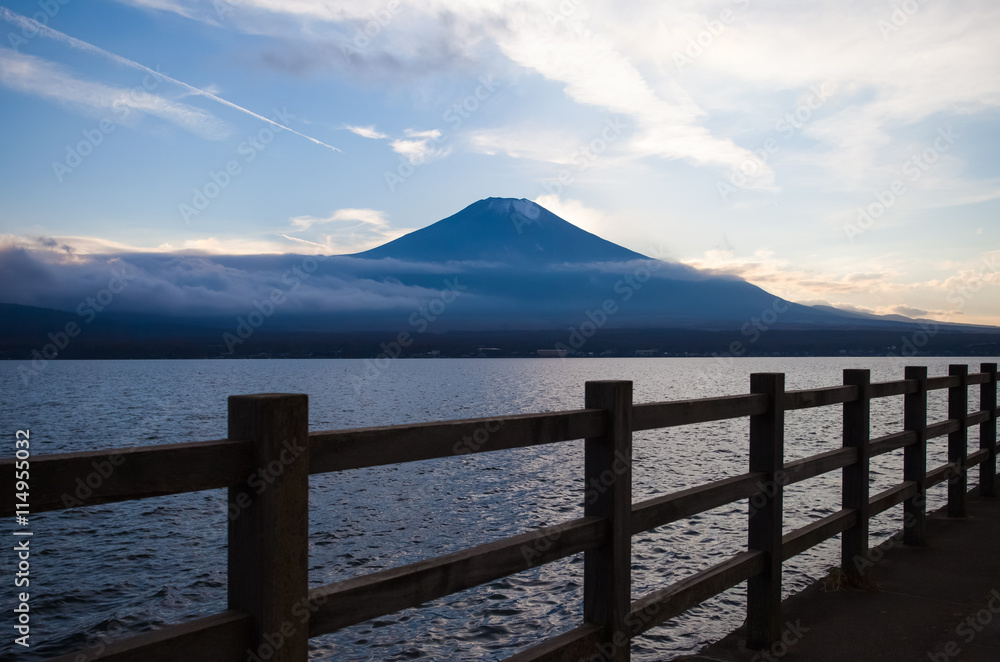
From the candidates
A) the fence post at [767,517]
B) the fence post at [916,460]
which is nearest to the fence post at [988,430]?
the fence post at [916,460]

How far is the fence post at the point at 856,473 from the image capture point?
5.79m

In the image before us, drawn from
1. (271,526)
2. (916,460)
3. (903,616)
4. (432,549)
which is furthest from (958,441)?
(432,549)

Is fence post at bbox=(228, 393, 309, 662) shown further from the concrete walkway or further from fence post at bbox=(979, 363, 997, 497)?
fence post at bbox=(979, 363, 997, 497)

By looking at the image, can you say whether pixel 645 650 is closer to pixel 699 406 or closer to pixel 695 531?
pixel 699 406

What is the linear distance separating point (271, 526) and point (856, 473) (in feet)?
16.9

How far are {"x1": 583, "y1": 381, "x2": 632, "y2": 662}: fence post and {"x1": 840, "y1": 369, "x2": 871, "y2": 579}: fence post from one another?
9.99ft

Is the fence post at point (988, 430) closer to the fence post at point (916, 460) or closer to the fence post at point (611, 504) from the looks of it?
the fence post at point (916, 460)

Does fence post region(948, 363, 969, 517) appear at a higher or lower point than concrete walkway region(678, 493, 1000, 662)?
higher

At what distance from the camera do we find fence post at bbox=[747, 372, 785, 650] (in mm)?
4656

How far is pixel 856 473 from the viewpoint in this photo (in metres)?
5.87

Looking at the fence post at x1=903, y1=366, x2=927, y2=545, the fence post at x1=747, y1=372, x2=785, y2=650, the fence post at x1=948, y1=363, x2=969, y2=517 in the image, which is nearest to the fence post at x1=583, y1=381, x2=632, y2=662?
the fence post at x1=747, y1=372, x2=785, y2=650

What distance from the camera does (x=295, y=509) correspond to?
2287mm

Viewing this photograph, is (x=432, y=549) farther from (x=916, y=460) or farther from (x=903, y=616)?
(x=903, y=616)

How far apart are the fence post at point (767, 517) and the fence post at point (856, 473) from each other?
1.43 metres
